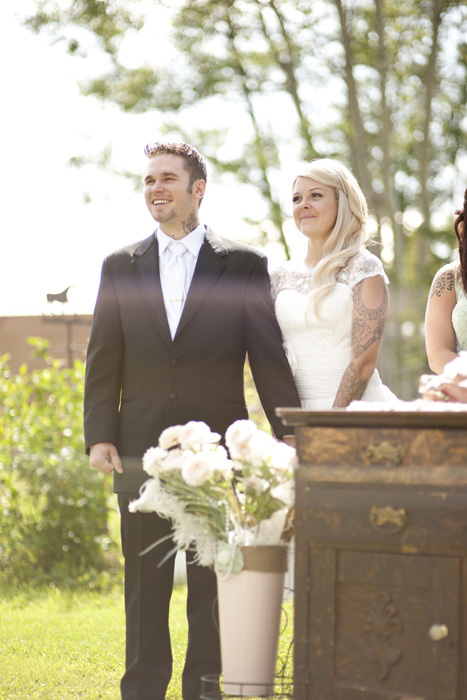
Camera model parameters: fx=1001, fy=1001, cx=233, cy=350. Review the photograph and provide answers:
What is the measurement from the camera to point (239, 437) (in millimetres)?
3055

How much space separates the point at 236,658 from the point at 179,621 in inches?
116

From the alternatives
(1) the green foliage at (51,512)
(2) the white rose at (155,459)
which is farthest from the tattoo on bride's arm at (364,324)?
(1) the green foliage at (51,512)

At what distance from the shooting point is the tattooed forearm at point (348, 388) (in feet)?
12.4

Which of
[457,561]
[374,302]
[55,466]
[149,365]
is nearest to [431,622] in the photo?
[457,561]

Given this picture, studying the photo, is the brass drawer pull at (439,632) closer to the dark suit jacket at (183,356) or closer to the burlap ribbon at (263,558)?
the burlap ribbon at (263,558)

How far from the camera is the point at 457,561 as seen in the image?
2.64 meters

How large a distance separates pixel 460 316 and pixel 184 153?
1307 millimetres

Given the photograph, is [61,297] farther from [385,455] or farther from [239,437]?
[385,455]

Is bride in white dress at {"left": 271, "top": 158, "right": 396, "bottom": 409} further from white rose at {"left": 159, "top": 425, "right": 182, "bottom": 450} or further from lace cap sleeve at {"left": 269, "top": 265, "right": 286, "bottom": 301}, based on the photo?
white rose at {"left": 159, "top": 425, "right": 182, "bottom": 450}

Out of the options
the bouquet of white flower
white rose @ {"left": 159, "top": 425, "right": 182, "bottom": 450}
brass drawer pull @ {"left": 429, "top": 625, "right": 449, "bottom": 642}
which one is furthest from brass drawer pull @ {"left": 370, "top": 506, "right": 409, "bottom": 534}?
white rose @ {"left": 159, "top": 425, "right": 182, "bottom": 450}

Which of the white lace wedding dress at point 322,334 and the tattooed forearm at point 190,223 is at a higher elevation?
the tattooed forearm at point 190,223

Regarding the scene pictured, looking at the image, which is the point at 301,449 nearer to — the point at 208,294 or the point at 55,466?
the point at 208,294

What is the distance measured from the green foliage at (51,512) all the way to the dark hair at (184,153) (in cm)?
355

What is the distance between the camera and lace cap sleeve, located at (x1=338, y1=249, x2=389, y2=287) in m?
3.85
